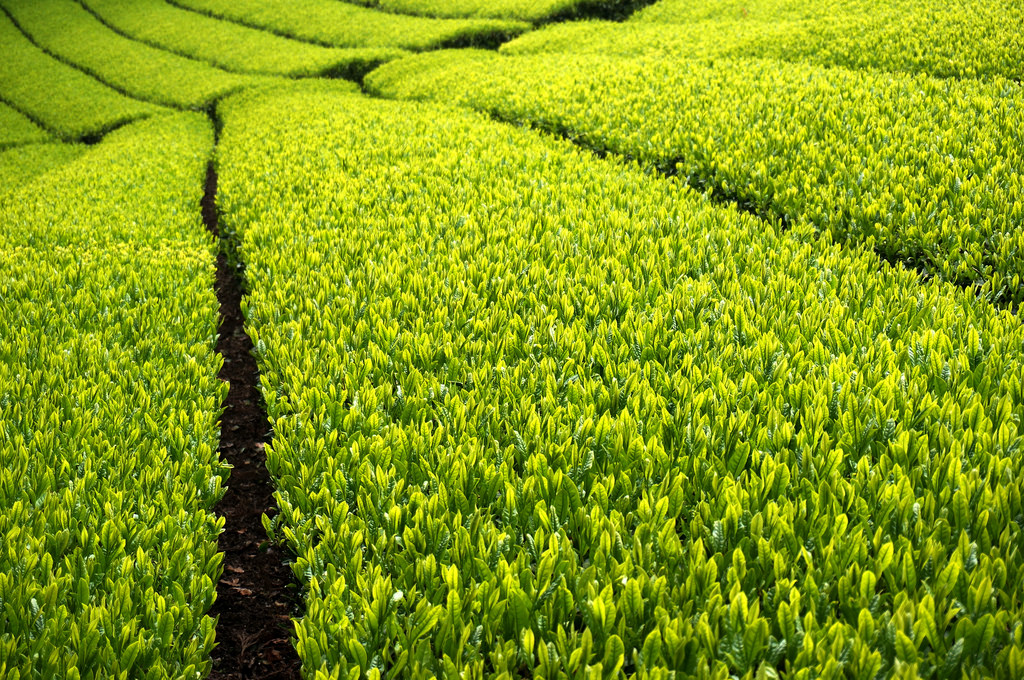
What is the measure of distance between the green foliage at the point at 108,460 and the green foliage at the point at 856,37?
37.3 ft

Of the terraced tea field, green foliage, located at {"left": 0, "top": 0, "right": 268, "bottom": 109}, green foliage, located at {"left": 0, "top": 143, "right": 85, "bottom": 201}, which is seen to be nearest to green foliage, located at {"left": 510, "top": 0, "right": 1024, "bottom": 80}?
the terraced tea field

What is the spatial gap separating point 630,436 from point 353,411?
1429mm

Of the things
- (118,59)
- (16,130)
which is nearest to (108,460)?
(16,130)

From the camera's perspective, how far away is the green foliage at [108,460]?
2.29 meters

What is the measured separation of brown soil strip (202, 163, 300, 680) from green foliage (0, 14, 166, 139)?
1927 cm

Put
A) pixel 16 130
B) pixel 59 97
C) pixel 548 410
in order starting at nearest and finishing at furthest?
pixel 548 410
pixel 16 130
pixel 59 97

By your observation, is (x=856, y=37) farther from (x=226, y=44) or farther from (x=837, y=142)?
(x=226, y=44)

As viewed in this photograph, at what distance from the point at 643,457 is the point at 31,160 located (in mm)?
21451

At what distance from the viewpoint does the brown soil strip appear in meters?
2.83

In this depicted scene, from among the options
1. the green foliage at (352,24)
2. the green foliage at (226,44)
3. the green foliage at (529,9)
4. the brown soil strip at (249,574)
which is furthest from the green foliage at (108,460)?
the green foliage at (529,9)

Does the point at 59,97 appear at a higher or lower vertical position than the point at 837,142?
higher

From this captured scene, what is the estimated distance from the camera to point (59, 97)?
76.0 ft

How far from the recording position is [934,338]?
3.50 meters

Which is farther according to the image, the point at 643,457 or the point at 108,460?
the point at 108,460
